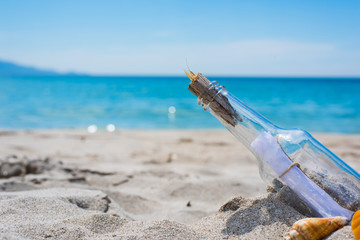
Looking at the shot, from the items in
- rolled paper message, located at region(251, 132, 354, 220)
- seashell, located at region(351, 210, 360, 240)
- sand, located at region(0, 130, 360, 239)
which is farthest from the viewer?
sand, located at region(0, 130, 360, 239)

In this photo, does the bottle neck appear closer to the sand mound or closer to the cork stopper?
the cork stopper

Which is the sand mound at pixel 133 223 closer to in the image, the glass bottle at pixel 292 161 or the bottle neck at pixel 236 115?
the glass bottle at pixel 292 161

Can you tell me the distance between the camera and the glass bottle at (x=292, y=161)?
153 cm

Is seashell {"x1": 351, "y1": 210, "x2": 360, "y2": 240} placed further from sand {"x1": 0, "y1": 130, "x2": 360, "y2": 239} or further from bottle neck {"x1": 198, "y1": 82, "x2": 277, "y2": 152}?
bottle neck {"x1": 198, "y1": 82, "x2": 277, "y2": 152}

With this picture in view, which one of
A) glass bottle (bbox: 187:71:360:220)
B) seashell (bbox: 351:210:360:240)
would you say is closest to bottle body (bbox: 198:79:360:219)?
glass bottle (bbox: 187:71:360:220)

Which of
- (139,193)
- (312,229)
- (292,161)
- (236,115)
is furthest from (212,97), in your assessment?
(139,193)

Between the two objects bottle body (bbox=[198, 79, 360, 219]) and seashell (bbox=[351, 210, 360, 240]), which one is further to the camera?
bottle body (bbox=[198, 79, 360, 219])

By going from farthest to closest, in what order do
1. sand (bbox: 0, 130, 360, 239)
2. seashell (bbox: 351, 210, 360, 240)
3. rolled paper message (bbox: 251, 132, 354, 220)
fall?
sand (bbox: 0, 130, 360, 239) < rolled paper message (bbox: 251, 132, 354, 220) < seashell (bbox: 351, 210, 360, 240)

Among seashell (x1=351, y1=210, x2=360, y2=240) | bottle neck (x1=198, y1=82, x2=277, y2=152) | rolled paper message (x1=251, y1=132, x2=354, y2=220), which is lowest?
seashell (x1=351, y1=210, x2=360, y2=240)

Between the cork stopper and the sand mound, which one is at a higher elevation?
the cork stopper

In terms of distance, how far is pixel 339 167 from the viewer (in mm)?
1621

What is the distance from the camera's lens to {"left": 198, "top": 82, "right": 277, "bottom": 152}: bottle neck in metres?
1.67

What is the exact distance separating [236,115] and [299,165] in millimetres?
388

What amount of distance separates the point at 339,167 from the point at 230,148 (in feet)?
14.0
